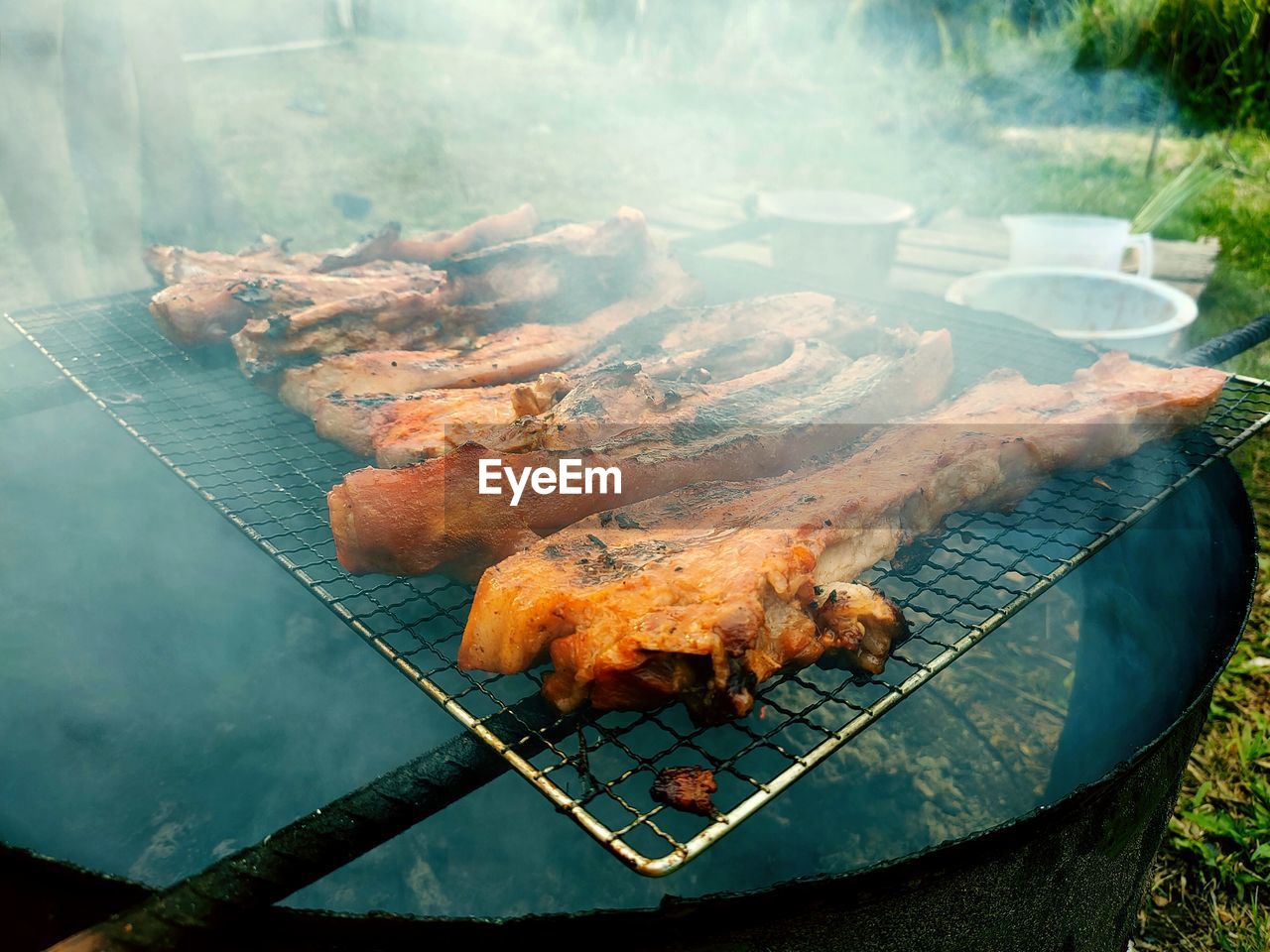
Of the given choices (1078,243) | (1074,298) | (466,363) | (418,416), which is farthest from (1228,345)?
(418,416)

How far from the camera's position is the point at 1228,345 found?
335cm

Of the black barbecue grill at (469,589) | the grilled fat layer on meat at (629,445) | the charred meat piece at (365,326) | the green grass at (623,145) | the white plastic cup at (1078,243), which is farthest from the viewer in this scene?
the green grass at (623,145)

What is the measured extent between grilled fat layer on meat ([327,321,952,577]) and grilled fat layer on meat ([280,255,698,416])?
680 mm

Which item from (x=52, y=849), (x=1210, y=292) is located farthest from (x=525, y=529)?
(x=1210, y=292)

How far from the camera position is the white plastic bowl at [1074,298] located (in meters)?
4.55

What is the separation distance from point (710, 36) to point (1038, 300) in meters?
5.70

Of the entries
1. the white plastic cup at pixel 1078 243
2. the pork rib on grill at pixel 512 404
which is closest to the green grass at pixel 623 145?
the white plastic cup at pixel 1078 243

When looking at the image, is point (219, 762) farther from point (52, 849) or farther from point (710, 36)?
point (710, 36)

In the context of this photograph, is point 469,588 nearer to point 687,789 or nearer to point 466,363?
point 687,789

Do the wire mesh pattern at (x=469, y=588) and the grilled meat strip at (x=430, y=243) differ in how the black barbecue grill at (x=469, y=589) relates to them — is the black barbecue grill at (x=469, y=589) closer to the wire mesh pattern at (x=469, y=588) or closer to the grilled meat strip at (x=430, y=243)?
the wire mesh pattern at (x=469, y=588)

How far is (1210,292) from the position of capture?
23.7ft

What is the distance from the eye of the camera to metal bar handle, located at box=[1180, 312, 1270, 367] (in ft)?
10.8

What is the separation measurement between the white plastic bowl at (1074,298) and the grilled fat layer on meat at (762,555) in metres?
1.79

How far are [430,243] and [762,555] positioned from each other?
10.9 feet
